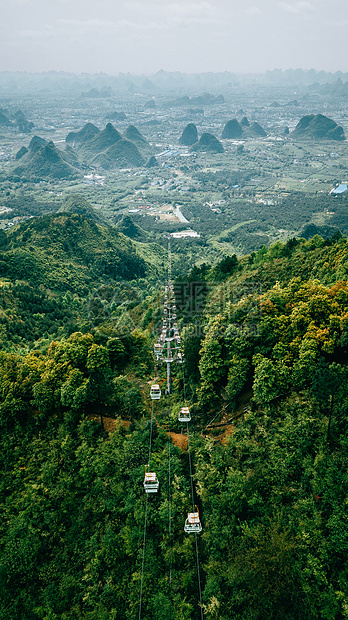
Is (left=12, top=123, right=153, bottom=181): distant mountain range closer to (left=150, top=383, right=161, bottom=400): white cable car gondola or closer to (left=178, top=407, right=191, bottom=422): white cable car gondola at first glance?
(left=150, top=383, right=161, bottom=400): white cable car gondola

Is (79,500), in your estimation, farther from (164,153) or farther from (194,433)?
(164,153)

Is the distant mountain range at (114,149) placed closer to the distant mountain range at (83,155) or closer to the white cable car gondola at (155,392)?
the distant mountain range at (83,155)

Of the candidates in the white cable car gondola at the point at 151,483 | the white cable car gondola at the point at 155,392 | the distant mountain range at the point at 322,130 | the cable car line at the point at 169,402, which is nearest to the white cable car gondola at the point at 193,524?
the cable car line at the point at 169,402

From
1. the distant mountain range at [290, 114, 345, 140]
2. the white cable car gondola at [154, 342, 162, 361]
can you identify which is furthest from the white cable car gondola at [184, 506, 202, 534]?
the distant mountain range at [290, 114, 345, 140]

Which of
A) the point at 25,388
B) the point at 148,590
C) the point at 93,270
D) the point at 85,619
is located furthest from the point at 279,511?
the point at 93,270

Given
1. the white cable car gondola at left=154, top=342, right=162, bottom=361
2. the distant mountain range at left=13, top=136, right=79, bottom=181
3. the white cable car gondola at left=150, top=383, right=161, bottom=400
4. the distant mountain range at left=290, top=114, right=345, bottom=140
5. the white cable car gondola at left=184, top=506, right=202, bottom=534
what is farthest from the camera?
the distant mountain range at left=290, top=114, right=345, bottom=140

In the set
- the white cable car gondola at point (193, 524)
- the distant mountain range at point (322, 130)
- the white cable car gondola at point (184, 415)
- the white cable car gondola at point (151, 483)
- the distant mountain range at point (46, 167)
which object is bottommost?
the white cable car gondola at point (193, 524)
